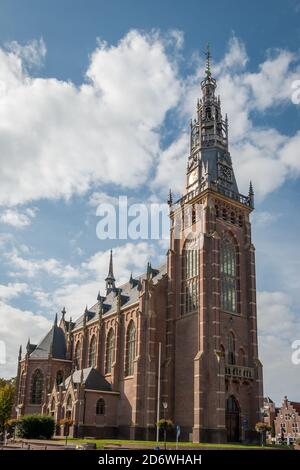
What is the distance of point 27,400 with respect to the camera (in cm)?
7656

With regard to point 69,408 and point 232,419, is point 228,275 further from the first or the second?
point 69,408

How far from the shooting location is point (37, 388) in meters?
77.4

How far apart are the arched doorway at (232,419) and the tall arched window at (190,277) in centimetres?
1107

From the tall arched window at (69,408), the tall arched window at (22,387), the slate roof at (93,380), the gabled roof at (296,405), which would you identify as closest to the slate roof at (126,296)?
the slate roof at (93,380)

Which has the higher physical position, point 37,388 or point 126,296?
point 126,296

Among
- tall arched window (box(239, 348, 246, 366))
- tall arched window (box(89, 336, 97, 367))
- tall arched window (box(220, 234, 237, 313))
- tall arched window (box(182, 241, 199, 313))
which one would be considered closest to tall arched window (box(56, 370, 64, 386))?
tall arched window (box(89, 336, 97, 367))

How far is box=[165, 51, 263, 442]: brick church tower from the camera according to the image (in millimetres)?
51769

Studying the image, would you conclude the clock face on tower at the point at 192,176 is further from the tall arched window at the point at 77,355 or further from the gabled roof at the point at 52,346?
the gabled roof at the point at 52,346

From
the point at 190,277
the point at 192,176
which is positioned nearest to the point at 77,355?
the point at 190,277

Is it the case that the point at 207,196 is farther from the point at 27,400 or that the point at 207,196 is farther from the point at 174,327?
the point at 27,400

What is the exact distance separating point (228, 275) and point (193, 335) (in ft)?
29.5

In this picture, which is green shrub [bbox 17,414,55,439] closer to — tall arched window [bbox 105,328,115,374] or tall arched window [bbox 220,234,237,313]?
tall arched window [bbox 105,328,115,374]

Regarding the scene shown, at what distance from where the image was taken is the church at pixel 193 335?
5303cm
